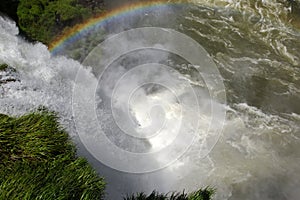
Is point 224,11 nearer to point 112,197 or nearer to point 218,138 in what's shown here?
point 218,138

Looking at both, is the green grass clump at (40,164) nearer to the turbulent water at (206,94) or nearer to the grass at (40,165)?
the grass at (40,165)

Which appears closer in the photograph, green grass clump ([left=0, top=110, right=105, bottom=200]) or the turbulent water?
green grass clump ([left=0, top=110, right=105, bottom=200])

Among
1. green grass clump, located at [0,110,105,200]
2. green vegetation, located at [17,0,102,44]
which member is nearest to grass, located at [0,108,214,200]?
green grass clump, located at [0,110,105,200]

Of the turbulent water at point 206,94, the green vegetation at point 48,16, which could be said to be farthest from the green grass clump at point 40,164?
the green vegetation at point 48,16

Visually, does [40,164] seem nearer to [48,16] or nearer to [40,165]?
[40,165]

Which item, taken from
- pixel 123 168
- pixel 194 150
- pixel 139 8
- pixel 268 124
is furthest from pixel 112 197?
pixel 139 8

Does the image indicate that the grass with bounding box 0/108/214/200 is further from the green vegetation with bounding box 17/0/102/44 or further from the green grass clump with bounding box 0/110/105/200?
the green vegetation with bounding box 17/0/102/44
